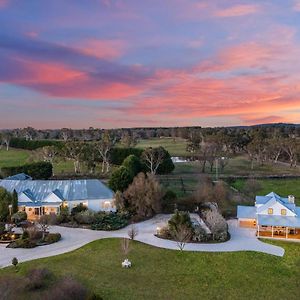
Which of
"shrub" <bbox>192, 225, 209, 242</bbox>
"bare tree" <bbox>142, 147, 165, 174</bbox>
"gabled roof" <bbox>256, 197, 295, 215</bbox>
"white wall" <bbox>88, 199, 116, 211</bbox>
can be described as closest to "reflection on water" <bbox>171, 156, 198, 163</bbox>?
"bare tree" <bbox>142, 147, 165, 174</bbox>

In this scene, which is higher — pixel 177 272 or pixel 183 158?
pixel 183 158

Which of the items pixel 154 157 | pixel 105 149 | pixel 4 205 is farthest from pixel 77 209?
pixel 105 149

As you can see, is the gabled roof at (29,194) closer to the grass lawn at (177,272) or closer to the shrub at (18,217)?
the shrub at (18,217)

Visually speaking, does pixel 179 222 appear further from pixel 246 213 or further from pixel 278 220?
pixel 278 220

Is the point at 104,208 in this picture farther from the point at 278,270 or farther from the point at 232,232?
the point at 278,270

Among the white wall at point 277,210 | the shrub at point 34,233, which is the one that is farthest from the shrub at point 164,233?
the shrub at point 34,233
